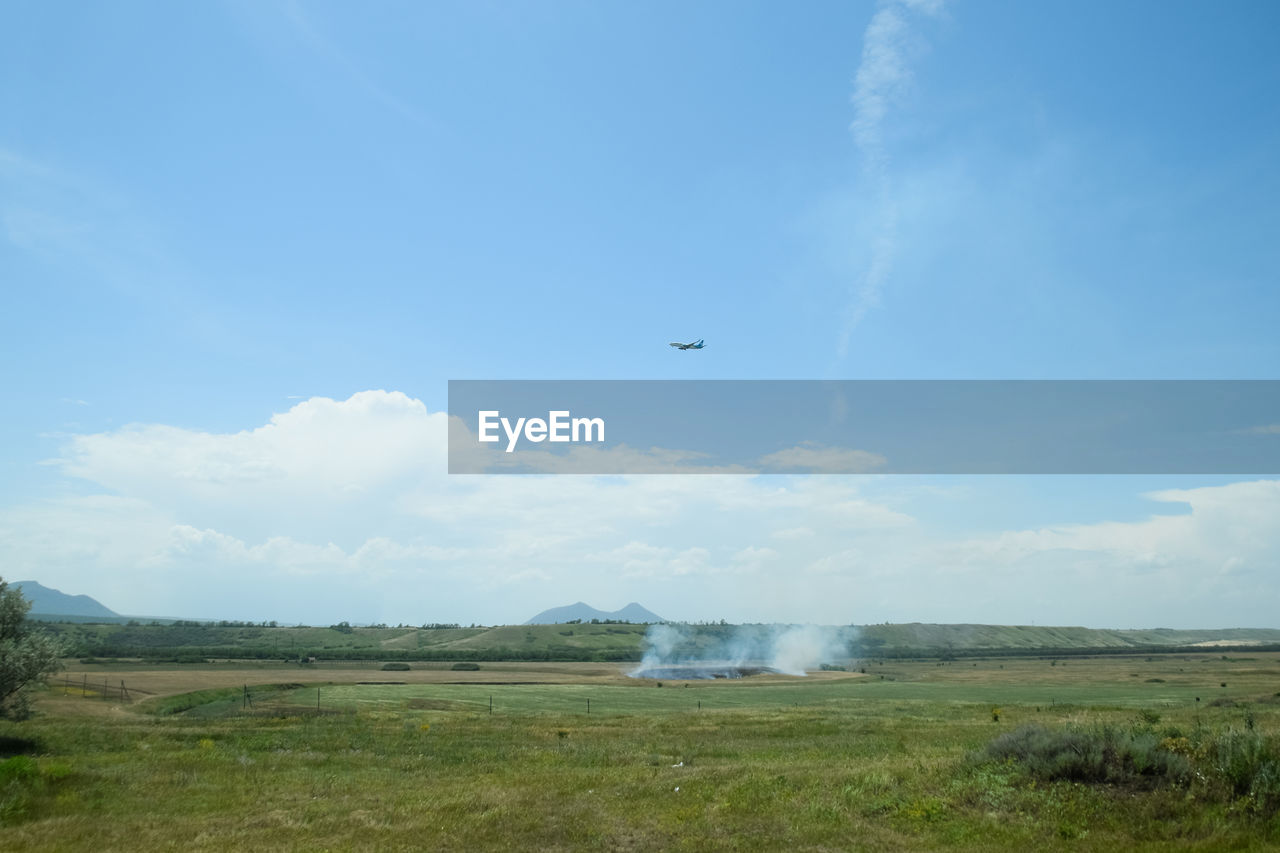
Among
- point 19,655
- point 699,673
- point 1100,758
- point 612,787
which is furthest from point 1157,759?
point 699,673

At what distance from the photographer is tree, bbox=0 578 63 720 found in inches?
1341

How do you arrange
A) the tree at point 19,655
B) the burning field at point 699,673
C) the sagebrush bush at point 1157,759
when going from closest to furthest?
the sagebrush bush at point 1157,759
the tree at point 19,655
the burning field at point 699,673

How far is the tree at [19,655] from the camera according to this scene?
34062 millimetres

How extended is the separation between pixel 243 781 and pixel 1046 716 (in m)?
49.4

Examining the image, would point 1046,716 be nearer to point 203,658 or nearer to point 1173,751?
point 1173,751

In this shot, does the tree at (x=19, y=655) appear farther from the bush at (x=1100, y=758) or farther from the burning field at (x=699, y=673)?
the burning field at (x=699, y=673)

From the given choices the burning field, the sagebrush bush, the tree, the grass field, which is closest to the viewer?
the sagebrush bush

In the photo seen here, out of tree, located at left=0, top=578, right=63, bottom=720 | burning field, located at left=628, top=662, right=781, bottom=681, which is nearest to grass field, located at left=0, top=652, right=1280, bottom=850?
tree, located at left=0, top=578, right=63, bottom=720

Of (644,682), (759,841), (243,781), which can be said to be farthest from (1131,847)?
(644,682)

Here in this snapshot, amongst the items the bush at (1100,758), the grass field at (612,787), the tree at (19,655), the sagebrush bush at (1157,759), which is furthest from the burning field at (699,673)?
the sagebrush bush at (1157,759)

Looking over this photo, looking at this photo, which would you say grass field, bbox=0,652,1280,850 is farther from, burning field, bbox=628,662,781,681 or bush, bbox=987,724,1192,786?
burning field, bbox=628,662,781,681

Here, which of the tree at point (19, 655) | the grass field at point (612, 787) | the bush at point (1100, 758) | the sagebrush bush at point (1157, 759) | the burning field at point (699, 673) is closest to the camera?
the sagebrush bush at point (1157, 759)

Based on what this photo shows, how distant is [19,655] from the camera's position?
34156 millimetres

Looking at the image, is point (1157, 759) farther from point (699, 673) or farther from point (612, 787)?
point (699, 673)
